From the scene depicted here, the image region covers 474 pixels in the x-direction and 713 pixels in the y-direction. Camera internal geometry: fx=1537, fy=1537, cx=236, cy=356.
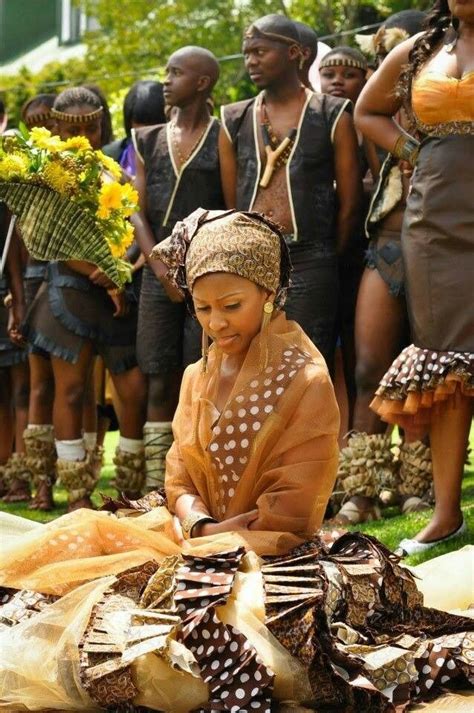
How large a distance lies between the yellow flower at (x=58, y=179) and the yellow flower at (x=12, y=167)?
10 cm

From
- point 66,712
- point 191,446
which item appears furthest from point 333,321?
point 66,712

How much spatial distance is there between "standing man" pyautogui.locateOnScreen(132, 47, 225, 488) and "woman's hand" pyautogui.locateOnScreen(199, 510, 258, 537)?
374 centimetres

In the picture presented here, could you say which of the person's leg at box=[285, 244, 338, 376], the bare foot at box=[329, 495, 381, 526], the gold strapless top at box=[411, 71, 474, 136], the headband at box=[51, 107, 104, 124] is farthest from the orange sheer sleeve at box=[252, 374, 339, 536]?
the headband at box=[51, 107, 104, 124]

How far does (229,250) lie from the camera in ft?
16.3

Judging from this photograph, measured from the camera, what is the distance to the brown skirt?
6.53m

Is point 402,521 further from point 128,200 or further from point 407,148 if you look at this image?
point 128,200

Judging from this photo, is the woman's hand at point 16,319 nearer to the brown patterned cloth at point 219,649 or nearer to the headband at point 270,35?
the headband at point 270,35

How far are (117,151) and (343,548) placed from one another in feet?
18.2

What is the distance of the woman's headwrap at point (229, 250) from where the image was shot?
497 cm

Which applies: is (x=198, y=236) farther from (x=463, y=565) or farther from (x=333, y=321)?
(x=333, y=321)

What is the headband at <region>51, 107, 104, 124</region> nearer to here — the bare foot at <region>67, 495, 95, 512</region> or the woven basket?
the bare foot at <region>67, 495, 95, 512</region>

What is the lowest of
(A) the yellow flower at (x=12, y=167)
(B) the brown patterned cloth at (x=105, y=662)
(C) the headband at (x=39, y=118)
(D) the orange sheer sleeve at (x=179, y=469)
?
(B) the brown patterned cloth at (x=105, y=662)

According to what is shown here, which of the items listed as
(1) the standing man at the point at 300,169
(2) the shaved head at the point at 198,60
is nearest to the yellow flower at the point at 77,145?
(1) the standing man at the point at 300,169

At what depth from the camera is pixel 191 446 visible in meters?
5.14
